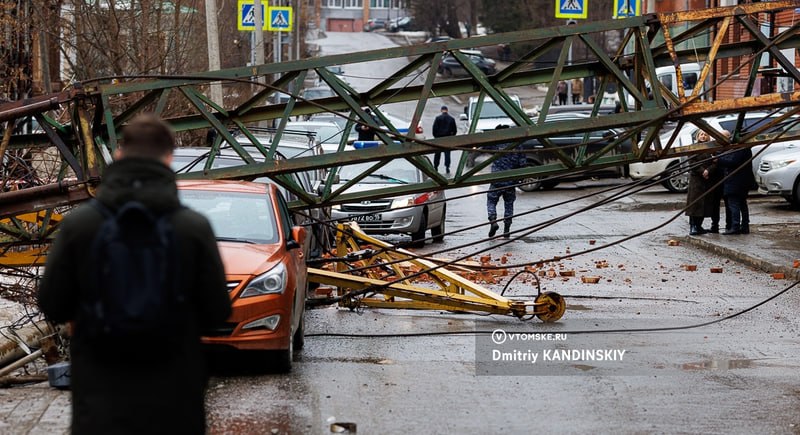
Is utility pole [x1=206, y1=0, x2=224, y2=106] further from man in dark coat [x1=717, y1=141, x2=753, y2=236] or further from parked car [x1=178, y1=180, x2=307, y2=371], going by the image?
parked car [x1=178, y1=180, x2=307, y2=371]

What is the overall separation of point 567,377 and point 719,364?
153 centimetres

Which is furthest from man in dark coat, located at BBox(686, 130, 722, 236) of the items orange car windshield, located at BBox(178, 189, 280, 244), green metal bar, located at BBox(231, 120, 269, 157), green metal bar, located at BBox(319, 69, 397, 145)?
orange car windshield, located at BBox(178, 189, 280, 244)

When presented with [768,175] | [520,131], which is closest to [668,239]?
[768,175]

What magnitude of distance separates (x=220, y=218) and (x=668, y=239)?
12903 millimetres

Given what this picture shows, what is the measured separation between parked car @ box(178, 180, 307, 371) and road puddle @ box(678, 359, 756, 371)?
11.2 ft

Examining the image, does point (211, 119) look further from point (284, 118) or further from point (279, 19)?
point (279, 19)

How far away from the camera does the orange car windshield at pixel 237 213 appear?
1064 centimetres

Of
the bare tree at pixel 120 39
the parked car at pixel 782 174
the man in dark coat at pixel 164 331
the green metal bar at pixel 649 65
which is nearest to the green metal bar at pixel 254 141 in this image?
the green metal bar at pixel 649 65

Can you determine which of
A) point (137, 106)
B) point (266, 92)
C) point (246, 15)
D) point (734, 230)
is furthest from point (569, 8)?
point (137, 106)

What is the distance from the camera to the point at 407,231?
21219 mm

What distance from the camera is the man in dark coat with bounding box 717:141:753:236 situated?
2099 centimetres

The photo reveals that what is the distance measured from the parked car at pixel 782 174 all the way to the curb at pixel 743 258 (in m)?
3.88

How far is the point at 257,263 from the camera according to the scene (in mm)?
9812

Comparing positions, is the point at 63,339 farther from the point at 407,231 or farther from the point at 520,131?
the point at 407,231
